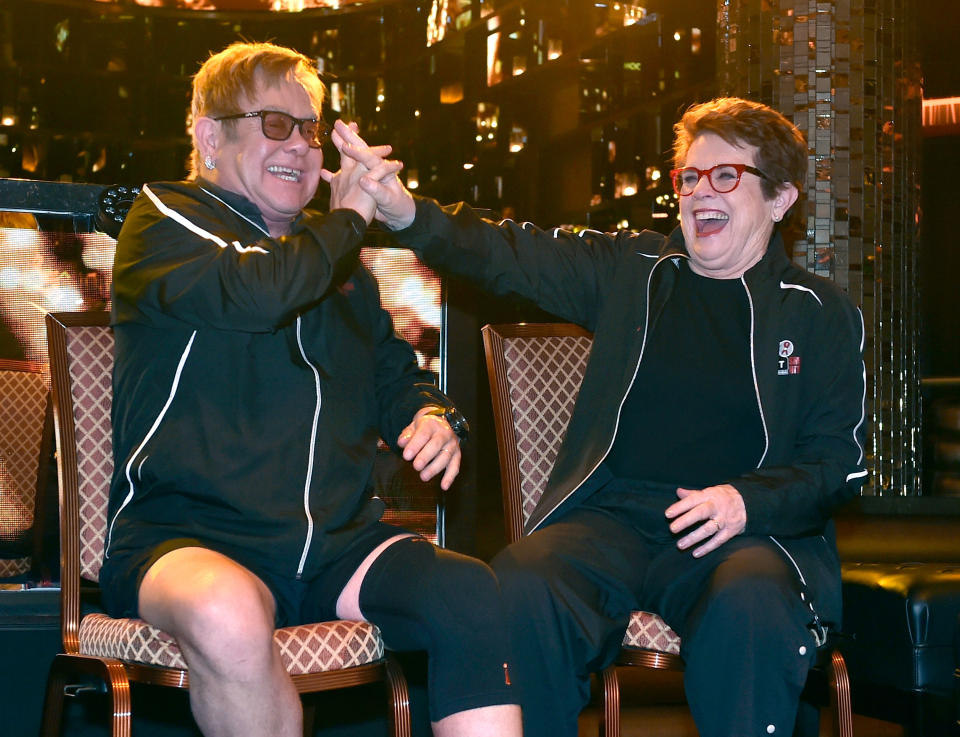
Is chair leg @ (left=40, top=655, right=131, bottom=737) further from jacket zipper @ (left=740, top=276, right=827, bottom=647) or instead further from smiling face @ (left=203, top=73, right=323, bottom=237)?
jacket zipper @ (left=740, top=276, right=827, bottom=647)

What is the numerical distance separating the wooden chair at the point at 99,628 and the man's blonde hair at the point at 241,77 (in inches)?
15.3

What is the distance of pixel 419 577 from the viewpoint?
1.66 metres

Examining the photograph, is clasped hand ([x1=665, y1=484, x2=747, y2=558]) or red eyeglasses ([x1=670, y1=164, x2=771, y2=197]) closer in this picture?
clasped hand ([x1=665, y1=484, x2=747, y2=558])

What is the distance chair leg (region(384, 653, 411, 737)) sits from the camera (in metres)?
1.72

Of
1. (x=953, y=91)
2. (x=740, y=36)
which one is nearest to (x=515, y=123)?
(x=953, y=91)

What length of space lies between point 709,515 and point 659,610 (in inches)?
8.6

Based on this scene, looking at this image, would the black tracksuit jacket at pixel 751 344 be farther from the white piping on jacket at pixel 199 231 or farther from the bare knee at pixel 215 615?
the bare knee at pixel 215 615

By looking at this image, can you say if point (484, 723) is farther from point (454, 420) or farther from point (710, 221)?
point (710, 221)

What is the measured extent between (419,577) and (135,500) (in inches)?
17.6

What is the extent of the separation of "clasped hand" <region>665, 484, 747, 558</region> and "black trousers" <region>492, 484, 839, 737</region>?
44 mm

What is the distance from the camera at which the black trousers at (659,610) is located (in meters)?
1.70

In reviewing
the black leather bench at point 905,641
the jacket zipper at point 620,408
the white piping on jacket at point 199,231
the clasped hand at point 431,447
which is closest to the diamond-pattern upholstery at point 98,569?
the clasped hand at point 431,447

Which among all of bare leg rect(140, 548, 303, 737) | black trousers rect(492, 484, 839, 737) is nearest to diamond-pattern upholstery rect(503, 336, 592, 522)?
black trousers rect(492, 484, 839, 737)

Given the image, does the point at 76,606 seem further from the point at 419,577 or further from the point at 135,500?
the point at 419,577
